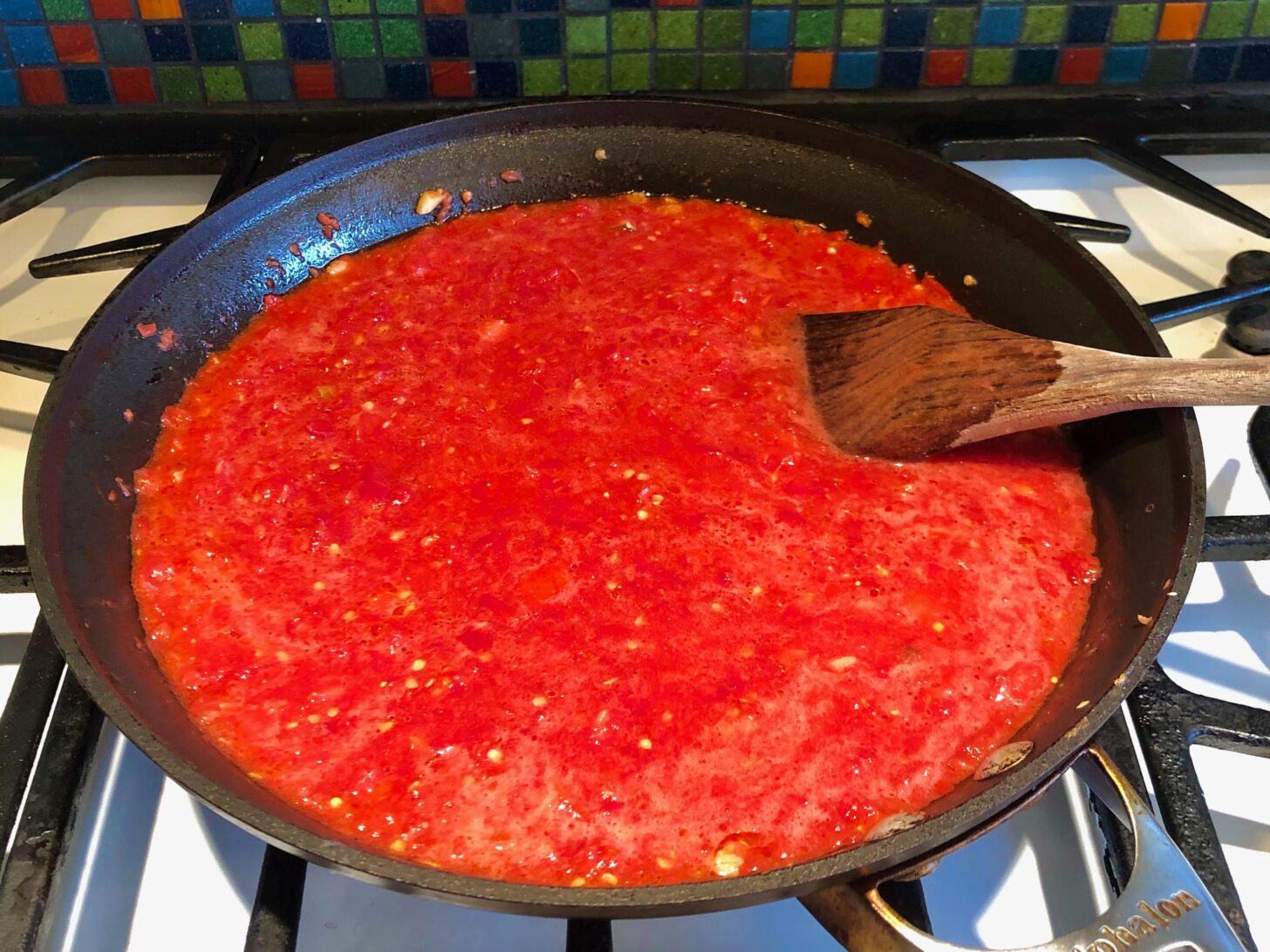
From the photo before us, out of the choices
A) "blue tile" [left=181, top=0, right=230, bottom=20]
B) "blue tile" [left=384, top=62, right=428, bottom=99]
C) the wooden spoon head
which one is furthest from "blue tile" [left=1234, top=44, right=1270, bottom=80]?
"blue tile" [left=181, top=0, right=230, bottom=20]

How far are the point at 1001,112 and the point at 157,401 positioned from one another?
131 cm

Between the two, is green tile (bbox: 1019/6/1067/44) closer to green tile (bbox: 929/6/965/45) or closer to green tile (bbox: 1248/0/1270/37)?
green tile (bbox: 929/6/965/45)

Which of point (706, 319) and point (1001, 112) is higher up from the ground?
point (1001, 112)

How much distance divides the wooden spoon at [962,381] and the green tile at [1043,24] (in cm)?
66

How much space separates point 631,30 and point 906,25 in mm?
422

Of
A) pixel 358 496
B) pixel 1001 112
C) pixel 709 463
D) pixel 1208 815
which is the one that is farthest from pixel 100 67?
pixel 1208 815

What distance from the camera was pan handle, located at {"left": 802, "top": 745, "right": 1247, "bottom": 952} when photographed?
79 centimetres

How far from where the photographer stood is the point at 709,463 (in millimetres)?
1205

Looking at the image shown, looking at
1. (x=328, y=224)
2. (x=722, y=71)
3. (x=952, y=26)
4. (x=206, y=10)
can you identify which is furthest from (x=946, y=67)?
(x=206, y=10)

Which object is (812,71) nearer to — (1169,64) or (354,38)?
(1169,64)

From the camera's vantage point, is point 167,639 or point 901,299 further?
point 901,299

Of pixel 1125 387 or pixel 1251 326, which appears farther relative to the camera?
pixel 1251 326

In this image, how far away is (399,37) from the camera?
62.3 inches

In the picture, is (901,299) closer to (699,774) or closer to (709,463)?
(709,463)
